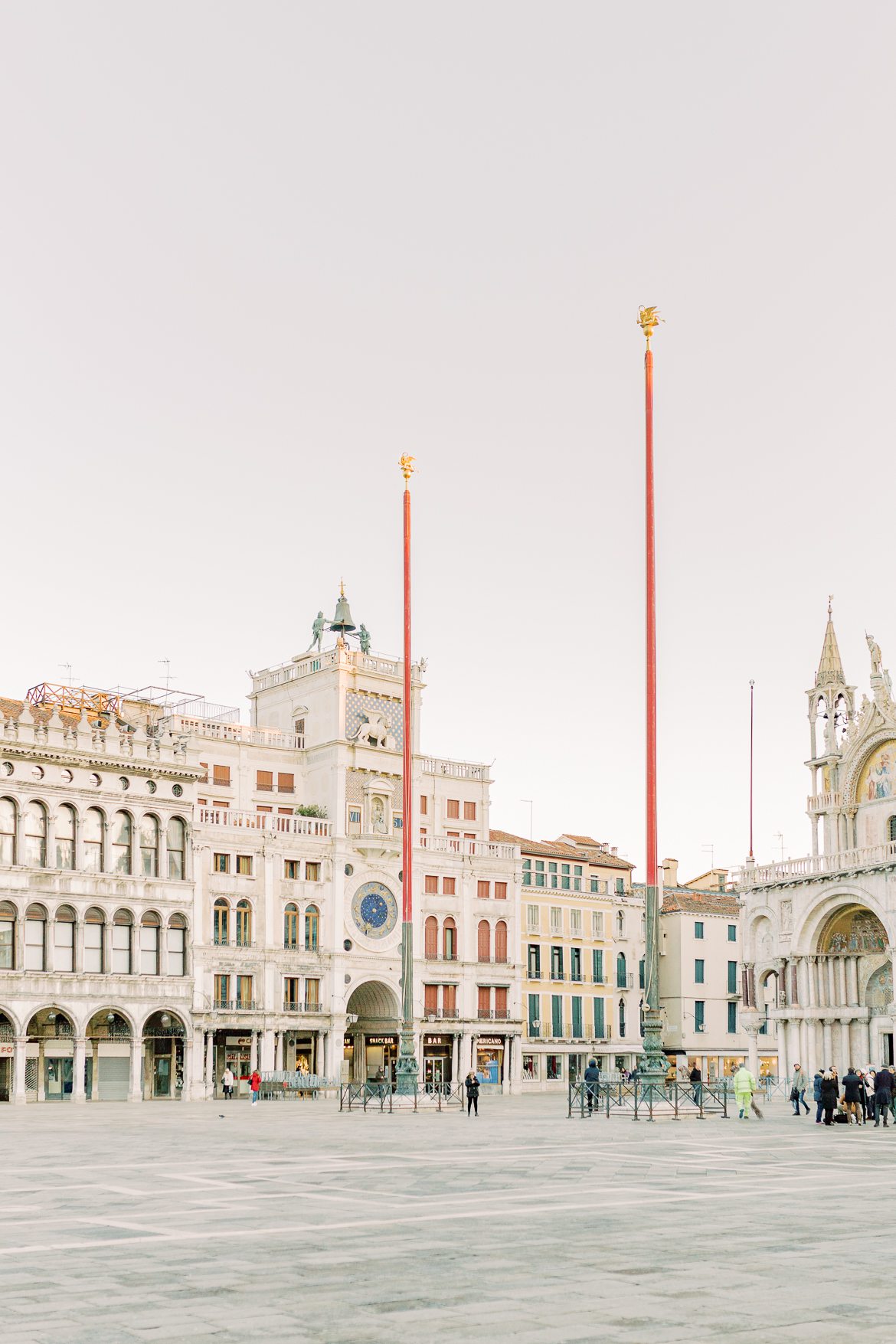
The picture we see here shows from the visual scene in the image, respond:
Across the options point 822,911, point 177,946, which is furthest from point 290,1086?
point 822,911

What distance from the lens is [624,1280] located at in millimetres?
12391

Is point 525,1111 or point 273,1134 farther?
point 525,1111

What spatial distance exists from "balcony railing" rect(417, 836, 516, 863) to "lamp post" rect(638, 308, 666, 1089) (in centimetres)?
3534

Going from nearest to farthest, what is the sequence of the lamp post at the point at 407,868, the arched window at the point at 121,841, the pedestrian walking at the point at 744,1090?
the pedestrian walking at the point at 744,1090 < the lamp post at the point at 407,868 < the arched window at the point at 121,841

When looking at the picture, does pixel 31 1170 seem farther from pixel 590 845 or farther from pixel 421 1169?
pixel 590 845

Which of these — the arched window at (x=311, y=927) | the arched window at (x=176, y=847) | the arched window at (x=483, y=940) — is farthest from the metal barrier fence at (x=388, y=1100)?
the arched window at (x=483, y=940)

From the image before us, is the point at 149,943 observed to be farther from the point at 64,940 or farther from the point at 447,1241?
the point at 447,1241

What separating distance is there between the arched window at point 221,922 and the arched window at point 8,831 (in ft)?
34.5

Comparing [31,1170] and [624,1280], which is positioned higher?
[624,1280]

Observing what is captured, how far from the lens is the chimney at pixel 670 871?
93625 millimetres

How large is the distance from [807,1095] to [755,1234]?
47.4 m

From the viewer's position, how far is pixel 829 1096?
37.5m

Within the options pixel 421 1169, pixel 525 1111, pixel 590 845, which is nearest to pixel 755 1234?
pixel 421 1169

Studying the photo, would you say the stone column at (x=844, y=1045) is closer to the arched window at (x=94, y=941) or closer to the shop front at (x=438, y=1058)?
the shop front at (x=438, y=1058)
